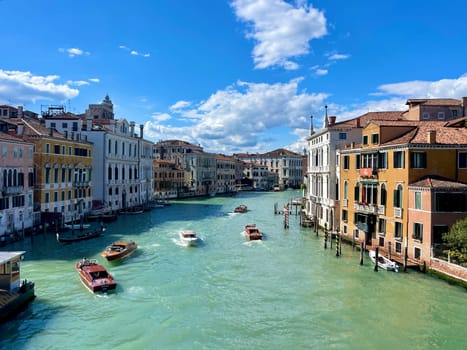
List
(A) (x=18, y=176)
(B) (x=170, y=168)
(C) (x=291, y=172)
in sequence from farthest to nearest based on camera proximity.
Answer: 1. (C) (x=291, y=172)
2. (B) (x=170, y=168)
3. (A) (x=18, y=176)

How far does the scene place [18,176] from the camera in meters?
24.6

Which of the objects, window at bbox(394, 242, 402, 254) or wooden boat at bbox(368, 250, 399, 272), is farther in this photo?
window at bbox(394, 242, 402, 254)

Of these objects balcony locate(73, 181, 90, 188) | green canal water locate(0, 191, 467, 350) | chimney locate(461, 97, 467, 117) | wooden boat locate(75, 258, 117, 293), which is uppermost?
chimney locate(461, 97, 467, 117)

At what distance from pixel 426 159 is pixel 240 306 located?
1048 centimetres

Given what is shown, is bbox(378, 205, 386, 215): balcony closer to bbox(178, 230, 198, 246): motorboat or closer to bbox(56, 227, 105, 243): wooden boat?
bbox(178, 230, 198, 246): motorboat

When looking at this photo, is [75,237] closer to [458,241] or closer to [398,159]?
[398,159]

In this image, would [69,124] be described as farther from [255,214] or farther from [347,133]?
[347,133]

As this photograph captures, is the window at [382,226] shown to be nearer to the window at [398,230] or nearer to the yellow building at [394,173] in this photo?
the yellow building at [394,173]

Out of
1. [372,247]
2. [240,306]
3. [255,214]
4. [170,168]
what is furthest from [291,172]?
[240,306]

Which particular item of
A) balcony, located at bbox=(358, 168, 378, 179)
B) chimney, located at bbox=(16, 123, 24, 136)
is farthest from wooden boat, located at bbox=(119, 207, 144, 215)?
balcony, located at bbox=(358, 168, 378, 179)

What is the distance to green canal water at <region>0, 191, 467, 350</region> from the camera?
10.7 m

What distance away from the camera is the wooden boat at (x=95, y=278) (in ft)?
46.7

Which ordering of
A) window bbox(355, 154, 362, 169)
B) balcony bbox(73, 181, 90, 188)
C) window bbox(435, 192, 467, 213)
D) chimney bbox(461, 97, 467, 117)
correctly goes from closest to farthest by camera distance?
window bbox(435, 192, 467, 213) < window bbox(355, 154, 362, 169) < chimney bbox(461, 97, 467, 117) < balcony bbox(73, 181, 90, 188)

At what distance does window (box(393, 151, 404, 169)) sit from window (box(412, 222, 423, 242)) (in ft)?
9.00
